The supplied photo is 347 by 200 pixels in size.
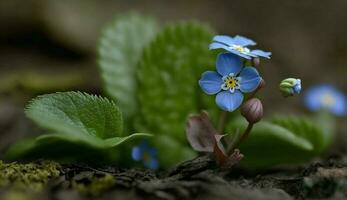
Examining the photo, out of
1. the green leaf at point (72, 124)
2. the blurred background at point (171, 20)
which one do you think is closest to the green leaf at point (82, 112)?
the green leaf at point (72, 124)

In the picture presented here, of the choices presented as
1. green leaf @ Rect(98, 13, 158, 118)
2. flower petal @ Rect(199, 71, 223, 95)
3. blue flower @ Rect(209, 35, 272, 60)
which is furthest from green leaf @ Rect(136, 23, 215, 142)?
flower petal @ Rect(199, 71, 223, 95)

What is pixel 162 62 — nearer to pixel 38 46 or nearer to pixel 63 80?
pixel 63 80

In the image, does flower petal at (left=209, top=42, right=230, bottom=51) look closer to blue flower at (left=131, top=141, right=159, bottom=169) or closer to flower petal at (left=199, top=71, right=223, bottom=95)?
flower petal at (left=199, top=71, right=223, bottom=95)

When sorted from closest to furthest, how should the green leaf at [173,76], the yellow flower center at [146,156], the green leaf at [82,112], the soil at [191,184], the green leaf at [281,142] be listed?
the soil at [191,184]
the green leaf at [82,112]
the green leaf at [281,142]
the yellow flower center at [146,156]
the green leaf at [173,76]

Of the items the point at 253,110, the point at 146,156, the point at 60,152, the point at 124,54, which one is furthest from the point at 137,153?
the point at 253,110

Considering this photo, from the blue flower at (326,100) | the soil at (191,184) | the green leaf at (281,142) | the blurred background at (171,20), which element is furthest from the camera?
the blurred background at (171,20)

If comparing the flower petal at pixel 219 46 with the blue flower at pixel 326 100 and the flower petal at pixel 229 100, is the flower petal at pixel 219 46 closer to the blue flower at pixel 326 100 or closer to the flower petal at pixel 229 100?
the flower petal at pixel 229 100
